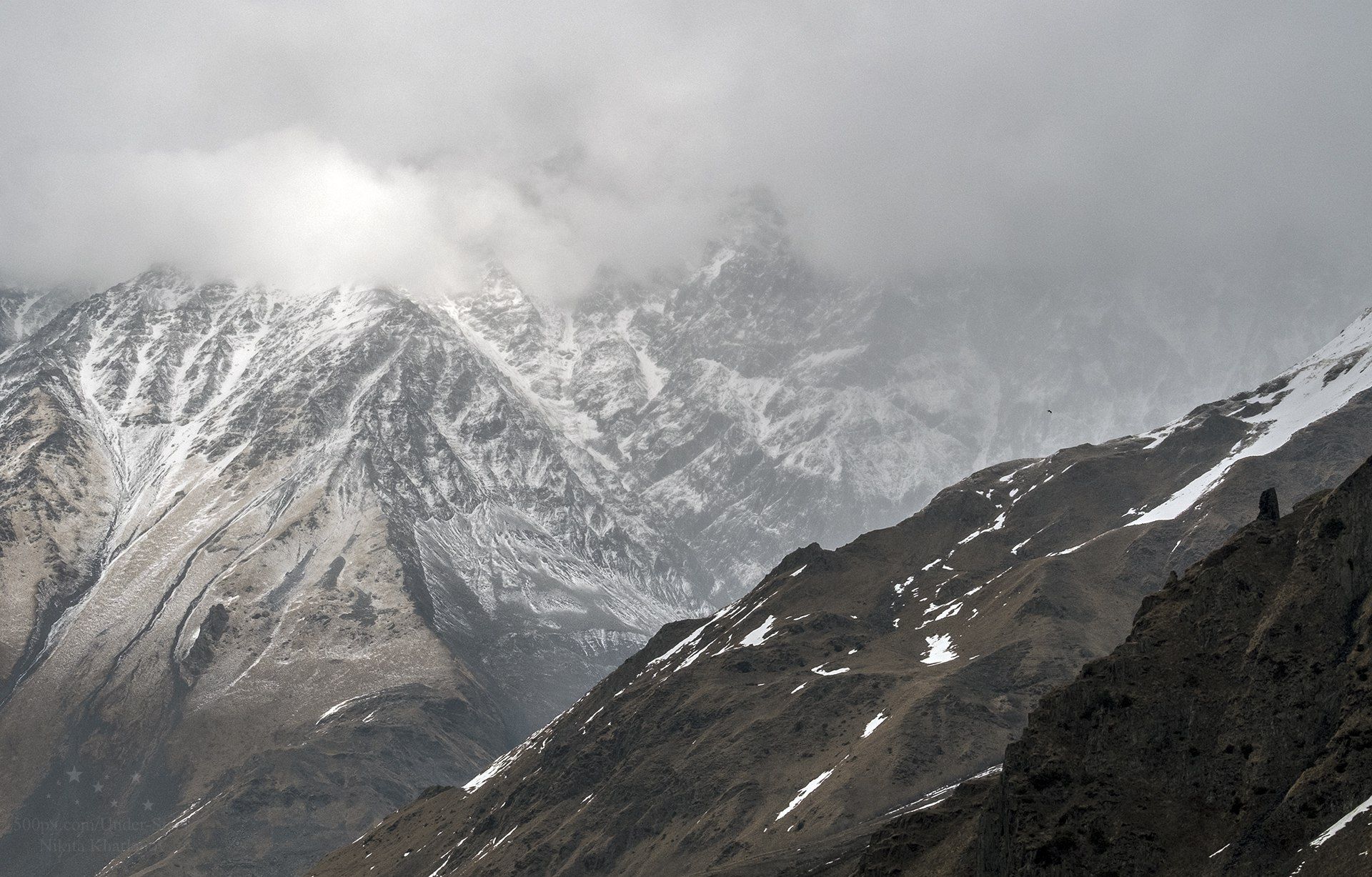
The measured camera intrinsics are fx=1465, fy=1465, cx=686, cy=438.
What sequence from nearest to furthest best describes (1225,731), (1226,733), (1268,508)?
(1226,733), (1225,731), (1268,508)

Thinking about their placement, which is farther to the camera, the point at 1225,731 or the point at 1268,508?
the point at 1268,508

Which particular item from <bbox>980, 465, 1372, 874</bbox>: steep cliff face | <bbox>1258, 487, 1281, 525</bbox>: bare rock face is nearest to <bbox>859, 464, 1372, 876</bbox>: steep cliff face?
<bbox>980, 465, 1372, 874</bbox>: steep cliff face

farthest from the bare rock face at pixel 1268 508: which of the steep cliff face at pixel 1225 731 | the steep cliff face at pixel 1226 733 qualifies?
the steep cliff face at pixel 1225 731

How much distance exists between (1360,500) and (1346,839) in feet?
86.5

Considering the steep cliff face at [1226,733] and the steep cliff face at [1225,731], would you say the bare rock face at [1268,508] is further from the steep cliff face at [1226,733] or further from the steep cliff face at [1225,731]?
the steep cliff face at [1225,731]

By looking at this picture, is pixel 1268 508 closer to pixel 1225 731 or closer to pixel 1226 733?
pixel 1225 731

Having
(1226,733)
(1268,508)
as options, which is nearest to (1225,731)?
(1226,733)

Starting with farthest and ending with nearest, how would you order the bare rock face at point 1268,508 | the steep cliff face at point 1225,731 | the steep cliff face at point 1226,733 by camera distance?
the bare rock face at point 1268,508 < the steep cliff face at point 1225,731 < the steep cliff face at point 1226,733

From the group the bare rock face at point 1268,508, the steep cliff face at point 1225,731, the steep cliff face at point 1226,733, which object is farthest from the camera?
the bare rock face at point 1268,508

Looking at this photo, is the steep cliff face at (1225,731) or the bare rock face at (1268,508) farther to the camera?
the bare rock face at (1268,508)

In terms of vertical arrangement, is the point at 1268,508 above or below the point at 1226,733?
above

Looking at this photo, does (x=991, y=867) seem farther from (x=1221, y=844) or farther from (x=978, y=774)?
(x=978, y=774)

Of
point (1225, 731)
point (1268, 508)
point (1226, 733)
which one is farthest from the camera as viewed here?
point (1268, 508)

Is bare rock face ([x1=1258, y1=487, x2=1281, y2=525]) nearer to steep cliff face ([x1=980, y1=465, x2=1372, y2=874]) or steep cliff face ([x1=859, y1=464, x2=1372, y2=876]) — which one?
steep cliff face ([x1=859, y1=464, x2=1372, y2=876])
